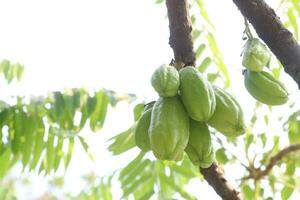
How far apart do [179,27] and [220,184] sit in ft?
2.23

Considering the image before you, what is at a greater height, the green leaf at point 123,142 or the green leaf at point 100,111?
the green leaf at point 100,111

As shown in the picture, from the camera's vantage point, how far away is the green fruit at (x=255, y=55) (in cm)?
200

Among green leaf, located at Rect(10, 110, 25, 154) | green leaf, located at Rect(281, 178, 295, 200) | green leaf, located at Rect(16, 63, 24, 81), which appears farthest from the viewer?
green leaf, located at Rect(16, 63, 24, 81)

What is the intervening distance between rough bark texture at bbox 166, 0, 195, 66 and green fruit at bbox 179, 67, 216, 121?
0.09 m

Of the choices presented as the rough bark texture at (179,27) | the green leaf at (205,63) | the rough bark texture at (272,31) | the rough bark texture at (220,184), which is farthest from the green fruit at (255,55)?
the green leaf at (205,63)

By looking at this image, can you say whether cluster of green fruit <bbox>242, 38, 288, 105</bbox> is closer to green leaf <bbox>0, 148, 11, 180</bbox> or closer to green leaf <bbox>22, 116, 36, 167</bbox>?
green leaf <bbox>22, 116, 36, 167</bbox>

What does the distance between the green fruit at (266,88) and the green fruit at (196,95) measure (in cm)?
25

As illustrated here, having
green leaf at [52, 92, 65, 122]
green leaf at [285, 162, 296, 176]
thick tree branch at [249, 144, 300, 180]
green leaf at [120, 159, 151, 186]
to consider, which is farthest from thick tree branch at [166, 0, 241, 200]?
green leaf at [52, 92, 65, 122]

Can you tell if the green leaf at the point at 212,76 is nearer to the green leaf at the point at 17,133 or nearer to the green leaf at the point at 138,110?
the green leaf at the point at 138,110

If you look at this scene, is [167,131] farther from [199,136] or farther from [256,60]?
[256,60]

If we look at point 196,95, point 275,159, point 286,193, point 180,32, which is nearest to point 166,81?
point 196,95

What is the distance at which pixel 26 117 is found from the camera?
2.96 meters

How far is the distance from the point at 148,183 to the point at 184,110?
1.21 metres

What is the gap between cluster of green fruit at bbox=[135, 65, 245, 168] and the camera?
1.75m
